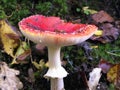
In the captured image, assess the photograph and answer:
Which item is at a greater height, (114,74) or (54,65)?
(54,65)

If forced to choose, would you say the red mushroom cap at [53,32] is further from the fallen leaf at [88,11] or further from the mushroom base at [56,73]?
the fallen leaf at [88,11]

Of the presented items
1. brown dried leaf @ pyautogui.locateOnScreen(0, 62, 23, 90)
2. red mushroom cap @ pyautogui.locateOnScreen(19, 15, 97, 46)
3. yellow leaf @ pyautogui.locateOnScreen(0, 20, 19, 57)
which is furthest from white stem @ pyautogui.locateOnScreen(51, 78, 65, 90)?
yellow leaf @ pyautogui.locateOnScreen(0, 20, 19, 57)

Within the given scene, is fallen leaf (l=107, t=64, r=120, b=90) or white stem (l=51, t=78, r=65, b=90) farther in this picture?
fallen leaf (l=107, t=64, r=120, b=90)

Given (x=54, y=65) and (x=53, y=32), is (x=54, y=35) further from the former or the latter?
(x=54, y=65)

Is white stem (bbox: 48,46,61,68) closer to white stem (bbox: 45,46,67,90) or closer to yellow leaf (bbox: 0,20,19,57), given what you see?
white stem (bbox: 45,46,67,90)

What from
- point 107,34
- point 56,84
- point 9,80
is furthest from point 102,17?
point 9,80

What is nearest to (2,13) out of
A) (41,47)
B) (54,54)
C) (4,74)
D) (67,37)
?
(41,47)
